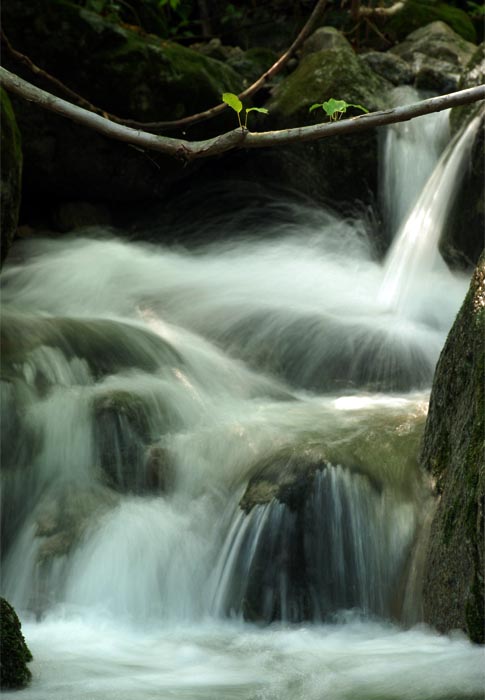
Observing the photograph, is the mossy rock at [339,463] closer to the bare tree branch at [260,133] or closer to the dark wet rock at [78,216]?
the bare tree branch at [260,133]

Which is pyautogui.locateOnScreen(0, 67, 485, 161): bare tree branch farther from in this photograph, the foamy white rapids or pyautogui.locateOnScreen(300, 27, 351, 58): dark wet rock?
pyautogui.locateOnScreen(300, 27, 351, 58): dark wet rock

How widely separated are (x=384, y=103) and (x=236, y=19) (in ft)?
14.9

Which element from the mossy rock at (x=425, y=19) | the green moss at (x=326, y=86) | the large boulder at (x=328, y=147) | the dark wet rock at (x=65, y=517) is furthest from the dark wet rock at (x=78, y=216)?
the dark wet rock at (x=65, y=517)

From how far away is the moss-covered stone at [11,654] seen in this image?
2754 mm

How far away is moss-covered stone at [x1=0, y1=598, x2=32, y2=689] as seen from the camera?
2754mm

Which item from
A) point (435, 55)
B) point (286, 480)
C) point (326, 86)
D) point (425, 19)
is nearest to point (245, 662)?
point (286, 480)

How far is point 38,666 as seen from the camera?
305cm

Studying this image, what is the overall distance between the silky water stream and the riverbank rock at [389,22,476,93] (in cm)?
341

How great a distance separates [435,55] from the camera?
10.4 meters

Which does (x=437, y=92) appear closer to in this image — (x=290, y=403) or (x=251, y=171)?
(x=251, y=171)

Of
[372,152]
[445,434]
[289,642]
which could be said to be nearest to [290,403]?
[445,434]

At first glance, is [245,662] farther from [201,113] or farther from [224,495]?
[201,113]

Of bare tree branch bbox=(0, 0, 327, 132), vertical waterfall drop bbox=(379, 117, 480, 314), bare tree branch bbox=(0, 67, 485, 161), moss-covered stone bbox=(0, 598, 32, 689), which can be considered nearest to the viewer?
bare tree branch bbox=(0, 67, 485, 161)

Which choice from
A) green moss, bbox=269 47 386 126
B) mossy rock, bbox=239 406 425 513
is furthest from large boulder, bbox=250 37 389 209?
mossy rock, bbox=239 406 425 513
